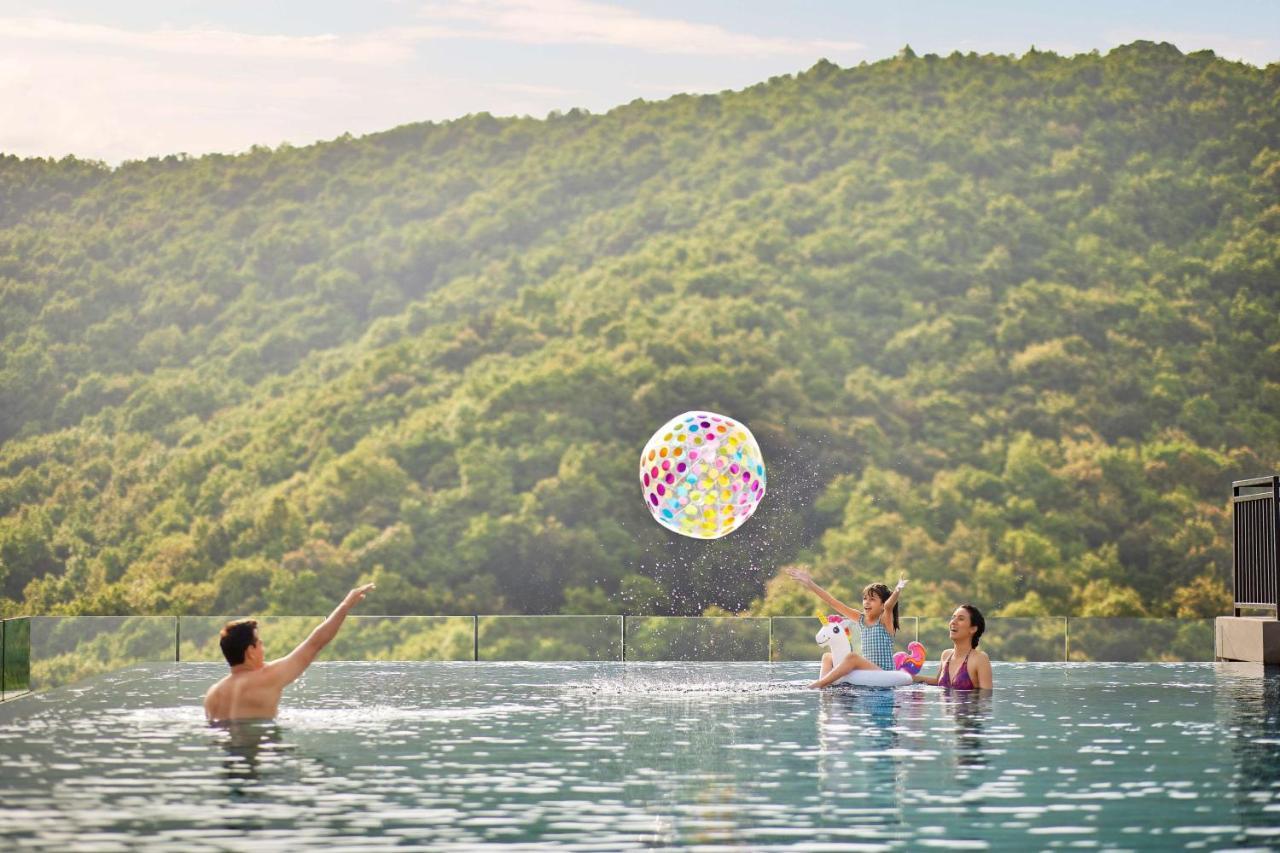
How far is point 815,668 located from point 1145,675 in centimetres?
385

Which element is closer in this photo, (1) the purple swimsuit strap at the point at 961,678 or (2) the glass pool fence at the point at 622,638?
(1) the purple swimsuit strap at the point at 961,678

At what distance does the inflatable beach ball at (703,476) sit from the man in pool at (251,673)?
4.41 m

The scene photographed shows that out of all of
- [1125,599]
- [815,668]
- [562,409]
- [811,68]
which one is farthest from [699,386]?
[815,668]

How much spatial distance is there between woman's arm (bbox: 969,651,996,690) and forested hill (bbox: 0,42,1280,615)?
1305 inches

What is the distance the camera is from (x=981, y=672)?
16203 mm

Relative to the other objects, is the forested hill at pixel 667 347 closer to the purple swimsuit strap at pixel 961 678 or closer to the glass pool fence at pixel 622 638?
the glass pool fence at pixel 622 638

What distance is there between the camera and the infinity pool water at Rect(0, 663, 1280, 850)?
26.7ft

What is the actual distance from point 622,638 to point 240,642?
12998 millimetres

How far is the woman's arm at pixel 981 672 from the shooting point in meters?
16.1

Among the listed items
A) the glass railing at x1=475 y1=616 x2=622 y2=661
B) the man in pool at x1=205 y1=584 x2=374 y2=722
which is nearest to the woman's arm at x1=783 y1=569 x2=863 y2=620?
the man in pool at x1=205 y1=584 x2=374 y2=722

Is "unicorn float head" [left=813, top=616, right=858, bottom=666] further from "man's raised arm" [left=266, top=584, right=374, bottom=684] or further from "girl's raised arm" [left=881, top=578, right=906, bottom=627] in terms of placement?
"man's raised arm" [left=266, top=584, right=374, bottom=684]

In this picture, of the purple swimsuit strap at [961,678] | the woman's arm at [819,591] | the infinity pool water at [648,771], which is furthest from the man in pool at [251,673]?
the purple swimsuit strap at [961,678]

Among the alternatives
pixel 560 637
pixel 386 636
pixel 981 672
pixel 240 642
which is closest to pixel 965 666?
pixel 981 672

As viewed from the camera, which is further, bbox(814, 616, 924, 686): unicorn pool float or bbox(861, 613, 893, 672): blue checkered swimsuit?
bbox(861, 613, 893, 672): blue checkered swimsuit
